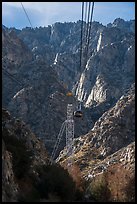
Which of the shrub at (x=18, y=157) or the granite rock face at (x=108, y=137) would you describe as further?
the granite rock face at (x=108, y=137)

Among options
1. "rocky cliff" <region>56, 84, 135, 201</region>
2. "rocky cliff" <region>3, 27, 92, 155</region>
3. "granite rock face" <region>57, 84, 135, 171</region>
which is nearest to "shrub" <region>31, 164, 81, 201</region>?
"rocky cliff" <region>56, 84, 135, 201</region>

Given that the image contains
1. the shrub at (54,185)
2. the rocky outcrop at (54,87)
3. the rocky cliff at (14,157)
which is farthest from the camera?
the rocky outcrop at (54,87)

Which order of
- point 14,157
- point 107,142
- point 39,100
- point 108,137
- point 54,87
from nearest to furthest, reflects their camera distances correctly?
1. point 14,157
2. point 107,142
3. point 108,137
4. point 39,100
5. point 54,87

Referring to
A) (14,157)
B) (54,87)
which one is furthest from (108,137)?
(14,157)

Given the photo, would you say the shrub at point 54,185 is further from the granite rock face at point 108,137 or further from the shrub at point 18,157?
the granite rock face at point 108,137

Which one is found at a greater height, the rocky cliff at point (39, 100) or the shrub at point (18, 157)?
the rocky cliff at point (39, 100)

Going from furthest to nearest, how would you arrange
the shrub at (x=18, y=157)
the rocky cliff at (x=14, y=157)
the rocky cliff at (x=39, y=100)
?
the rocky cliff at (x=39, y=100) → the shrub at (x=18, y=157) → the rocky cliff at (x=14, y=157)

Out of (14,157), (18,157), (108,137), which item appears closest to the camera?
(14,157)

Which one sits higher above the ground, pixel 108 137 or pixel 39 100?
pixel 39 100

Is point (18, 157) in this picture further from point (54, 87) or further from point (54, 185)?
point (54, 87)

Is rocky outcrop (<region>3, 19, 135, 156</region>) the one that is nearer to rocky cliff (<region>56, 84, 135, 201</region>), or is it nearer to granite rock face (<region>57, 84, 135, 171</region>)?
granite rock face (<region>57, 84, 135, 171</region>)

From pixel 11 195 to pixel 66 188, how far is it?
13.0m

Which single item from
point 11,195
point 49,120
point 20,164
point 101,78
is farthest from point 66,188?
point 101,78

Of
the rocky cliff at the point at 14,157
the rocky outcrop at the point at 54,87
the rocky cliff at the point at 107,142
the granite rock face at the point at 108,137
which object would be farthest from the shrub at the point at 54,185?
the granite rock face at the point at 108,137
